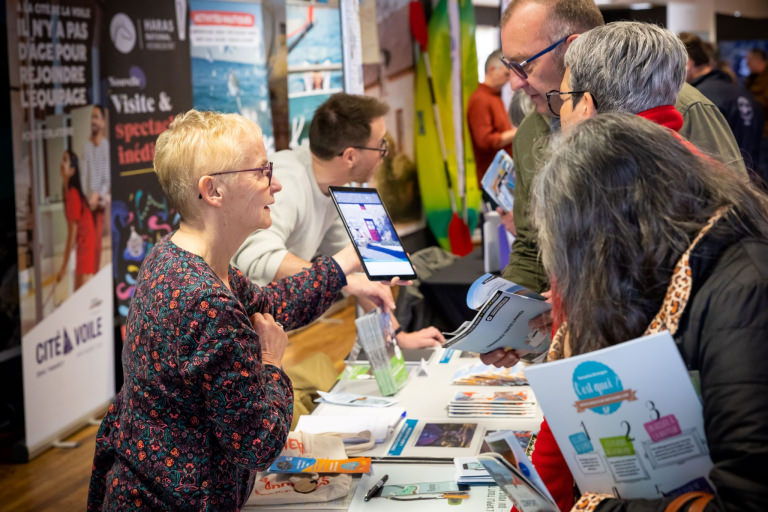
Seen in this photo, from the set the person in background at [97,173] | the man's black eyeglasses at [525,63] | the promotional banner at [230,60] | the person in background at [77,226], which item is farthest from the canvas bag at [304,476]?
the promotional banner at [230,60]

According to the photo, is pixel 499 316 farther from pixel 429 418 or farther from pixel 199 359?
pixel 429 418

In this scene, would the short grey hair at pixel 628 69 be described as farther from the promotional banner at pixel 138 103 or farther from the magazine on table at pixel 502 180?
the promotional banner at pixel 138 103

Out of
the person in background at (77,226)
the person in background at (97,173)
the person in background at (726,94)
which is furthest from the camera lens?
the person in background at (726,94)

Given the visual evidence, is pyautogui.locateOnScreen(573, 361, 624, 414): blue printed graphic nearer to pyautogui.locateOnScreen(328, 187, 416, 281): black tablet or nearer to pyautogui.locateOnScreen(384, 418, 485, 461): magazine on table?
pyautogui.locateOnScreen(384, 418, 485, 461): magazine on table

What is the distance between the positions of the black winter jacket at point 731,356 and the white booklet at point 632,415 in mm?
34

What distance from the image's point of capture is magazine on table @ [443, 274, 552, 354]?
1.73 metres

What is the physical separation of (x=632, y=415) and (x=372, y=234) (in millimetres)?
1323

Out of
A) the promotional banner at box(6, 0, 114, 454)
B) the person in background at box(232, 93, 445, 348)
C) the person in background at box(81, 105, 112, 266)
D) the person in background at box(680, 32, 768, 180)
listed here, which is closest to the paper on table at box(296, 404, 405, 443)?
the person in background at box(232, 93, 445, 348)

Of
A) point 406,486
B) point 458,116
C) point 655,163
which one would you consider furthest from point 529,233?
point 458,116

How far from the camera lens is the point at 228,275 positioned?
2061 millimetres

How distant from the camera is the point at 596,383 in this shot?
1185 mm

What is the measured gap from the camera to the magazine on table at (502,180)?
10.3ft

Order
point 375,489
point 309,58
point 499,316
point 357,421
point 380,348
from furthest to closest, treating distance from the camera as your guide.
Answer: point 309,58 → point 380,348 → point 357,421 → point 375,489 → point 499,316

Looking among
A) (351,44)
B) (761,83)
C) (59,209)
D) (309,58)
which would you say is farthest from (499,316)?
(761,83)
